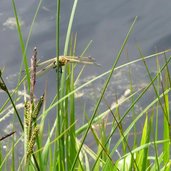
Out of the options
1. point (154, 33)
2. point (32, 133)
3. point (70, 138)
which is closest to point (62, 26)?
point (154, 33)

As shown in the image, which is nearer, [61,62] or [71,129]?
[61,62]

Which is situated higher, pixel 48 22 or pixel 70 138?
pixel 48 22

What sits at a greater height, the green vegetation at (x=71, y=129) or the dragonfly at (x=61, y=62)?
the dragonfly at (x=61, y=62)

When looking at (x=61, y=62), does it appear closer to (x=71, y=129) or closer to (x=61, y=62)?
(x=61, y=62)

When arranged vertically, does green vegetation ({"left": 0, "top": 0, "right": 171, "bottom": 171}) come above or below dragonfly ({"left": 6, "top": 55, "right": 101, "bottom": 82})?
below

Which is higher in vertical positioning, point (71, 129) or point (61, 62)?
point (61, 62)

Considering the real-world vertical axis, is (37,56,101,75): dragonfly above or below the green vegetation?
above

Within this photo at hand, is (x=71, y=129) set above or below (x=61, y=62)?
below

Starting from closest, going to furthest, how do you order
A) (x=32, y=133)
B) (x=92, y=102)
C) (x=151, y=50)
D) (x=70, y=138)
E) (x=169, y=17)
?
(x=32, y=133), (x=70, y=138), (x=92, y=102), (x=151, y=50), (x=169, y=17)

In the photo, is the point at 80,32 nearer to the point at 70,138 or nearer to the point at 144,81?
the point at 144,81

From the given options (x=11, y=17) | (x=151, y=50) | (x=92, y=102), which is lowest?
(x=92, y=102)

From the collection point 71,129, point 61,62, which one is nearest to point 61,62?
point 61,62
